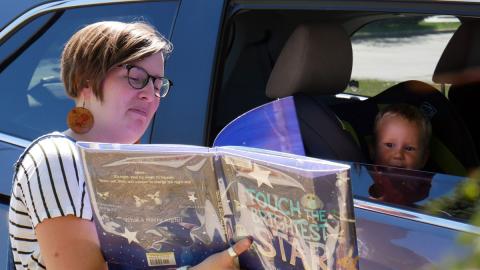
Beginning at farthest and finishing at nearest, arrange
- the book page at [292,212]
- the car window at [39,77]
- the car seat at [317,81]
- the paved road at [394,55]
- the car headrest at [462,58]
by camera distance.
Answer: the paved road at [394,55] < the car headrest at [462,58] < the car window at [39,77] < the car seat at [317,81] < the book page at [292,212]

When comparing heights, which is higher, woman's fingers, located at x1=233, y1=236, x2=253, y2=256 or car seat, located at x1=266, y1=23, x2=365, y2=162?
car seat, located at x1=266, y1=23, x2=365, y2=162

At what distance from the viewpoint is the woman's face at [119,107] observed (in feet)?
5.19

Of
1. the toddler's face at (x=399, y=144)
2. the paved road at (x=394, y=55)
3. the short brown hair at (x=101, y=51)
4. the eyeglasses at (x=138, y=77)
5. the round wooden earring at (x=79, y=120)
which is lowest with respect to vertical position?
the paved road at (x=394, y=55)

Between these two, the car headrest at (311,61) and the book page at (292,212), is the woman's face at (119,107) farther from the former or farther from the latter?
the car headrest at (311,61)

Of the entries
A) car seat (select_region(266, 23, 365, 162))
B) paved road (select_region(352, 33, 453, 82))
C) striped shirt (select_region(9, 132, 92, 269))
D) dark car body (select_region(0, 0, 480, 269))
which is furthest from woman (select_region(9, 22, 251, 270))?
paved road (select_region(352, 33, 453, 82))

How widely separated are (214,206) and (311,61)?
3.87ft

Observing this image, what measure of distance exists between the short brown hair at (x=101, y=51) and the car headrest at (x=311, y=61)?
0.91 meters

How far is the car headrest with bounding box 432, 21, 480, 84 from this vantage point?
3.00 metres

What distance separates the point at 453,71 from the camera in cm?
317

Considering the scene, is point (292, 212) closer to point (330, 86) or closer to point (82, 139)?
point (82, 139)

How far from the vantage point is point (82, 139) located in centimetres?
158

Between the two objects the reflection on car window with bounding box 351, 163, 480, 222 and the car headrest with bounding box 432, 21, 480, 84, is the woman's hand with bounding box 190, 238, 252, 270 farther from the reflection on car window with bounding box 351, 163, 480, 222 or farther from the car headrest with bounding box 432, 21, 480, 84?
the car headrest with bounding box 432, 21, 480, 84

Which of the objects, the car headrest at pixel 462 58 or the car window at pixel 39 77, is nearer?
the car window at pixel 39 77

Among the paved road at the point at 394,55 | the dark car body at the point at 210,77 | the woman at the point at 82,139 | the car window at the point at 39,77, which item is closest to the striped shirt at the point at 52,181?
the woman at the point at 82,139
